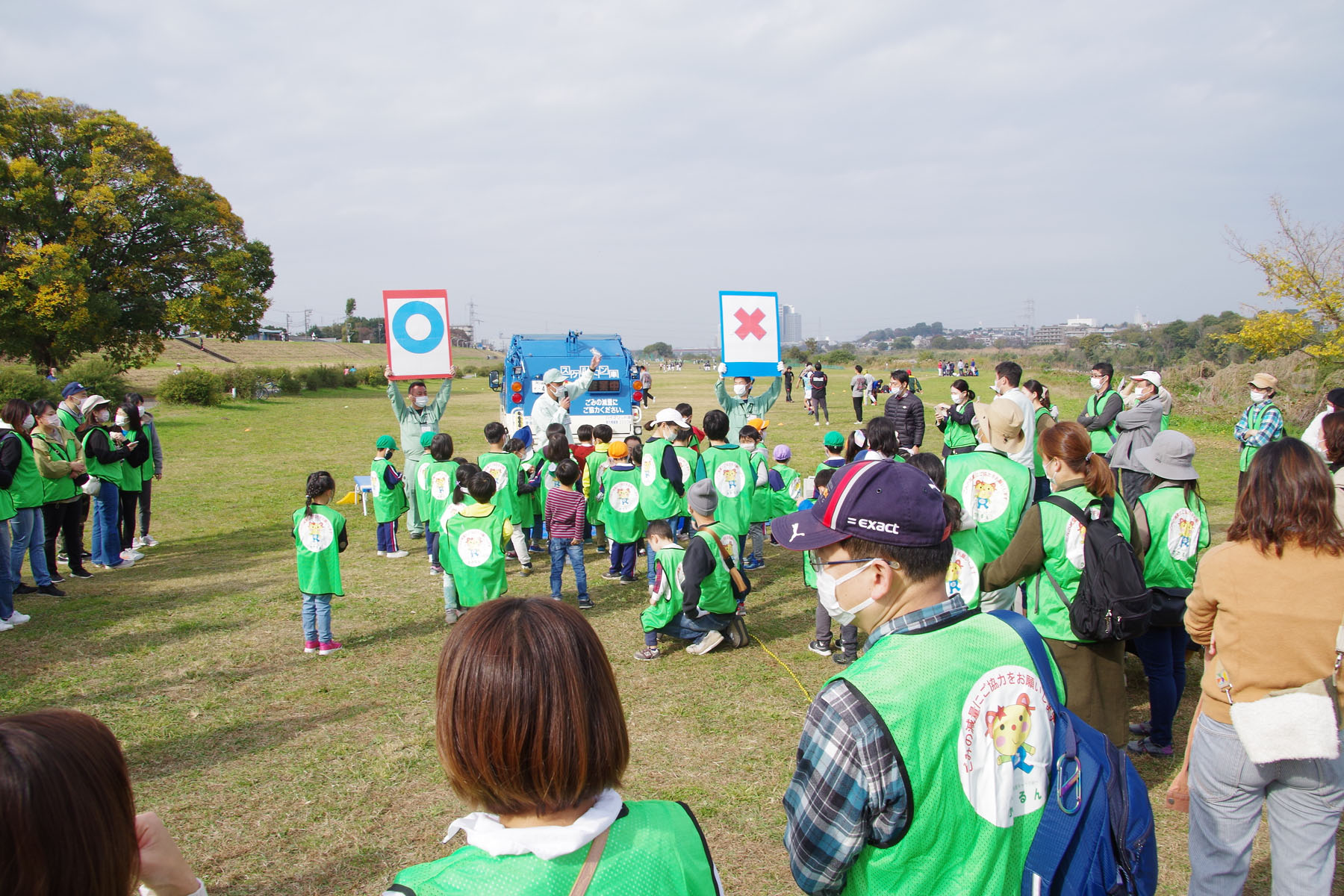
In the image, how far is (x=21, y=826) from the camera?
1.26 metres

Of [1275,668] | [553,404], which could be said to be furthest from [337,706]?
[553,404]

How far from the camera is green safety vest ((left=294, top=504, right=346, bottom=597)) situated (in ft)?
20.6

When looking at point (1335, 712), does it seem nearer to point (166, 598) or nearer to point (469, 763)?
point (469, 763)

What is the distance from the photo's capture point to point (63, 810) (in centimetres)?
132

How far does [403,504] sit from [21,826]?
365 inches

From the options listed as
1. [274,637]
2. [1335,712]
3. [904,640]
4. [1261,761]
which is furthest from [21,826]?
[274,637]

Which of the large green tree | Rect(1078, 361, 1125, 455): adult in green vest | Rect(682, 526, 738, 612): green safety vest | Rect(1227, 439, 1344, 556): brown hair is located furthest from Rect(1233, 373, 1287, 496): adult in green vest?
the large green tree

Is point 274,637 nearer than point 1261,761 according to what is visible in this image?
No

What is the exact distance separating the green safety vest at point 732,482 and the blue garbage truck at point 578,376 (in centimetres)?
767

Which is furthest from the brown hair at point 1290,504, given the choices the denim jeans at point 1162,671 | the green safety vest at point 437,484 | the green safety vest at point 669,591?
the green safety vest at point 437,484

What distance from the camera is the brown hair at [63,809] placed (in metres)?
1.26

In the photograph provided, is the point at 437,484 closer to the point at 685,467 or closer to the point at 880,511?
the point at 685,467

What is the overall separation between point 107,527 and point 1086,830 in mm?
10884

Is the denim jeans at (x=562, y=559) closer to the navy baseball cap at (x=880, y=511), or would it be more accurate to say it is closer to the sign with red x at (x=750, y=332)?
the sign with red x at (x=750, y=332)
